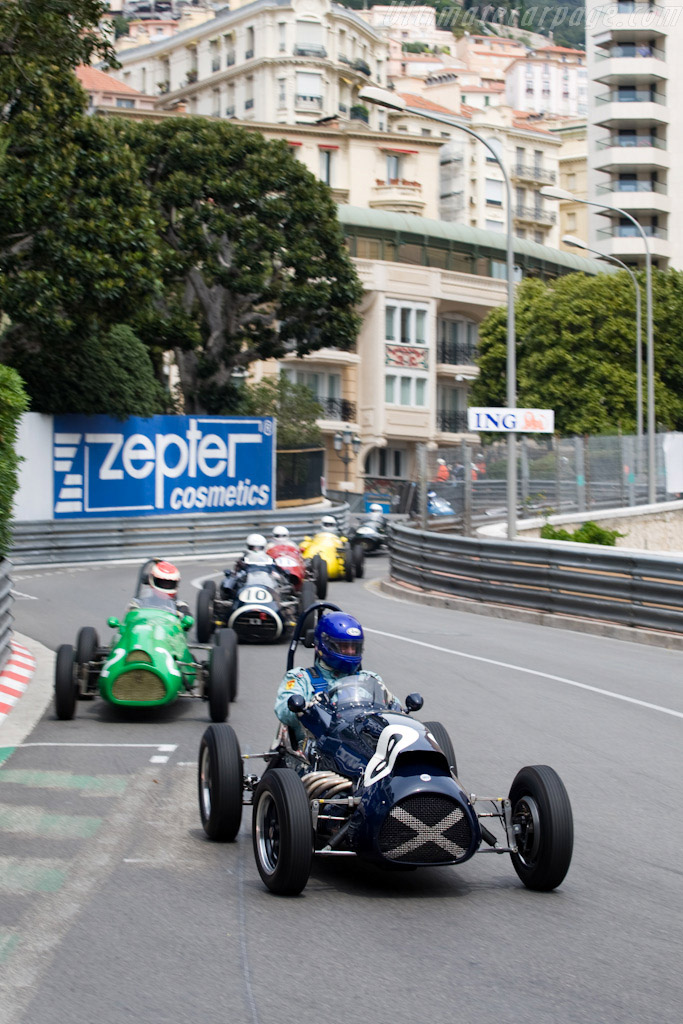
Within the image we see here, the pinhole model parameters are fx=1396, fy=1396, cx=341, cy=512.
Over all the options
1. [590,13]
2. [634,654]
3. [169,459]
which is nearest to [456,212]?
[590,13]

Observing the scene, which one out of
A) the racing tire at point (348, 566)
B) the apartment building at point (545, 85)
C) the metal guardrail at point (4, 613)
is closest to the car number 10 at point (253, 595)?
the metal guardrail at point (4, 613)

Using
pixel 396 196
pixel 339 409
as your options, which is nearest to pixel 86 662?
pixel 339 409

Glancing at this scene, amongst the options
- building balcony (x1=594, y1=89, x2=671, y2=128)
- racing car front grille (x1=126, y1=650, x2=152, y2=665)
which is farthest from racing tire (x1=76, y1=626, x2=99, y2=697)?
building balcony (x1=594, y1=89, x2=671, y2=128)

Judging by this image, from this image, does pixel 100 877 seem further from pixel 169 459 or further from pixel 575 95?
pixel 575 95

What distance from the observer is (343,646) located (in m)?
7.71

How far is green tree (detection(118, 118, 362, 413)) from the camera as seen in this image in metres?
40.0

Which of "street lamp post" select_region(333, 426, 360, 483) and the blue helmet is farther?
Answer: "street lamp post" select_region(333, 426, 360, 483)

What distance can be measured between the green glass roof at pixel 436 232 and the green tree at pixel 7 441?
1988 inches

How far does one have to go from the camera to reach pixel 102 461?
3077cm

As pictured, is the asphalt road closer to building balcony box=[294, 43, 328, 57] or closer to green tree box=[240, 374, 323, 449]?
green tree box=[240, 374, 323, 449]

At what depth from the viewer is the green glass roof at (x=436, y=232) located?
6353cm

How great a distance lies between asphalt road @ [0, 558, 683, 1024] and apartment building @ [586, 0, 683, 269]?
70795mm

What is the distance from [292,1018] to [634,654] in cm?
1236

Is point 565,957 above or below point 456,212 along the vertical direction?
below
